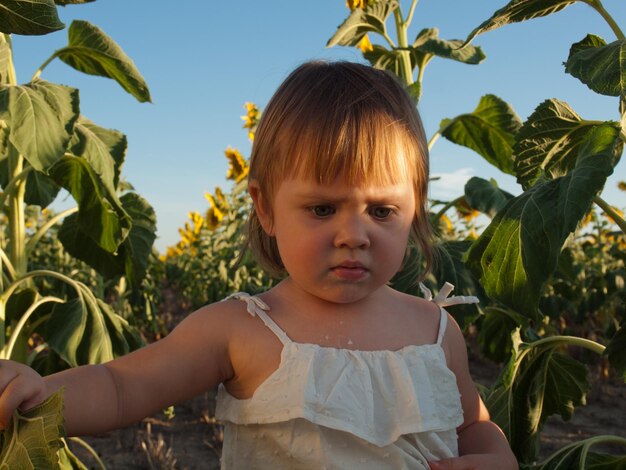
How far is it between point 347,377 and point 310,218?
9.9 inches

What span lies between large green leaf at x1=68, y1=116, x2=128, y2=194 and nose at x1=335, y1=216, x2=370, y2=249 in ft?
4.18

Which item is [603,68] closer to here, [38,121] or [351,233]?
[351,233]

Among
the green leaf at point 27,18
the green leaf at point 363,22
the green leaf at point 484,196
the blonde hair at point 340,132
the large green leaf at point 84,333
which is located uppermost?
the green leaf at point 363,22

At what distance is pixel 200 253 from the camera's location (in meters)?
6.81

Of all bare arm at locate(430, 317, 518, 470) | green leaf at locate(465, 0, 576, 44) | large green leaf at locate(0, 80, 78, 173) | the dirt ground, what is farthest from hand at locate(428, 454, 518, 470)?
the dirt ground

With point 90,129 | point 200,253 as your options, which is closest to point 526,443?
point 90,129

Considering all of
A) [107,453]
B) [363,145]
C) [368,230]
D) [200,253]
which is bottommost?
[107,453]

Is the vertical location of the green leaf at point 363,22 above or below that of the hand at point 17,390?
above

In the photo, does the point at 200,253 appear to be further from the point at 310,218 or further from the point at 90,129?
the point at 310,218

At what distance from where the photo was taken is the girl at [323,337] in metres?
1.12

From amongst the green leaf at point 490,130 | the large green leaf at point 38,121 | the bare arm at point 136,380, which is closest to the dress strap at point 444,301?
the bare arm at point 136,380

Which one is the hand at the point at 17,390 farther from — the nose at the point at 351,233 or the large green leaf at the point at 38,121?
the large green leaf at the point at 38,121

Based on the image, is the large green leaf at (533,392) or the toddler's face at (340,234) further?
the large green leaf at (533,392)

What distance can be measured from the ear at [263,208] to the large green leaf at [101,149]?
1.06 metres
